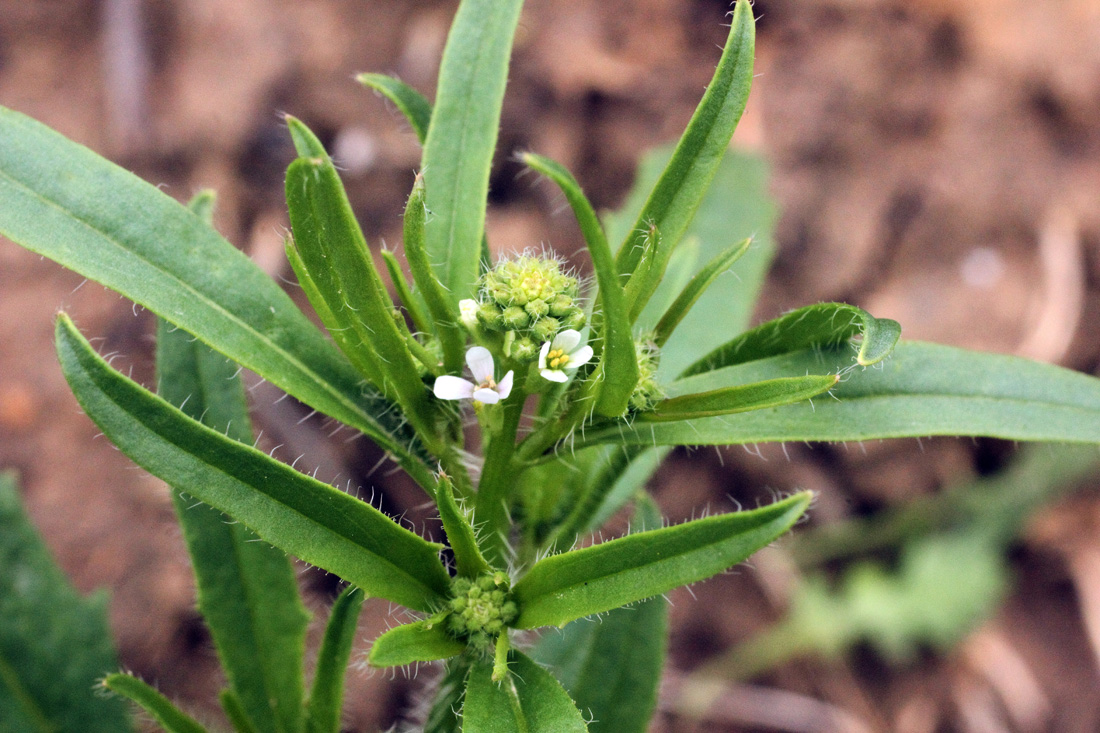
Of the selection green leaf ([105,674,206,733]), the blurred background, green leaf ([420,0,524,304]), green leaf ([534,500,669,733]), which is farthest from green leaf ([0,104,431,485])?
the blurred background

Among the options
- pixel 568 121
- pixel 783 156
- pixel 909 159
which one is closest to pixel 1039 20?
pixel 909 159

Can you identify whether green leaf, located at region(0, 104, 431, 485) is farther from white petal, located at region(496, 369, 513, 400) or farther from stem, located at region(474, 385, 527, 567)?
white petal, located at region(496, 369, 513, 400)

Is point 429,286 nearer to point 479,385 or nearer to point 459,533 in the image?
point 479,385

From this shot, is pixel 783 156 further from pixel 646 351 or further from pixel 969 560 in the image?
pixel 646 351

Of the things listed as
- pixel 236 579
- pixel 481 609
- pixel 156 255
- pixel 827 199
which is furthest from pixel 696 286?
pixel 827 199

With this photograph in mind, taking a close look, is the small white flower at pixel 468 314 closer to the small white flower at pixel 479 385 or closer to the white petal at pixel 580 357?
the small white flower at pixel 479 385

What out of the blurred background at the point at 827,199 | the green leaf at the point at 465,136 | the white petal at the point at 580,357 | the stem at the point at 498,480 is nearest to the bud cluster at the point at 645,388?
the white petal at the point at 580,357
